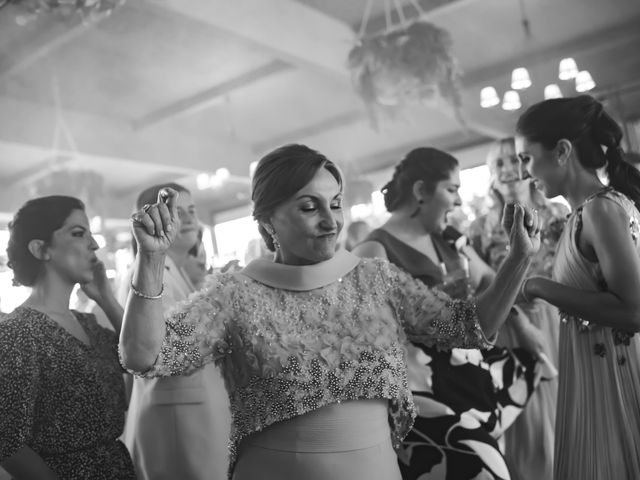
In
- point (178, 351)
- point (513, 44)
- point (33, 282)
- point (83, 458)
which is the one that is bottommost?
point (83, 458)

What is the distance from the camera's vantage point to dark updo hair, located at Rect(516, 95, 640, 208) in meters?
1.66

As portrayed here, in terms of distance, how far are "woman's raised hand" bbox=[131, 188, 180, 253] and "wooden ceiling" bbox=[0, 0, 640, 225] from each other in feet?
7.10

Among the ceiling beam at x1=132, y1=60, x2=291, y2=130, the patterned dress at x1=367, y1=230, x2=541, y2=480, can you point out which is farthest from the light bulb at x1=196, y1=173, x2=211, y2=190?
the patterned dress at x1=367, y1=230, x2=541, y2=480

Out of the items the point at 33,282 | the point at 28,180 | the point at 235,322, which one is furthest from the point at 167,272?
the point at 28,180

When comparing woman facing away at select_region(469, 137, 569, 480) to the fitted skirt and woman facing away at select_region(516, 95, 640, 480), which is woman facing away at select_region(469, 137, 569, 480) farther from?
the fitted skirt

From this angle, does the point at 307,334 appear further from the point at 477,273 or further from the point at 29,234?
the point at 477,273

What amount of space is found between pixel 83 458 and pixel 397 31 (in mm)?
2778

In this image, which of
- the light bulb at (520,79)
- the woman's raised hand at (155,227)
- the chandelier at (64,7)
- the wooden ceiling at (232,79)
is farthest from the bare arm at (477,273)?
the light bulb at (520,79)

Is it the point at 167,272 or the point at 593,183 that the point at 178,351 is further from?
the point at 593,183

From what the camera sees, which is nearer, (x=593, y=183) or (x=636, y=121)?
(x=593, y=183)

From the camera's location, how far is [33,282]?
1724 millimetres

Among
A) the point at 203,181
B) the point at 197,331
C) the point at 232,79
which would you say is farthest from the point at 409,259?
the point at 203,181

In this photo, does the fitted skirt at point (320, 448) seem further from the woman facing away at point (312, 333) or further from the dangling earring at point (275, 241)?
the dangling earring at point (275, 241)

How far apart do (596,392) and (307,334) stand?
0.75 meters
